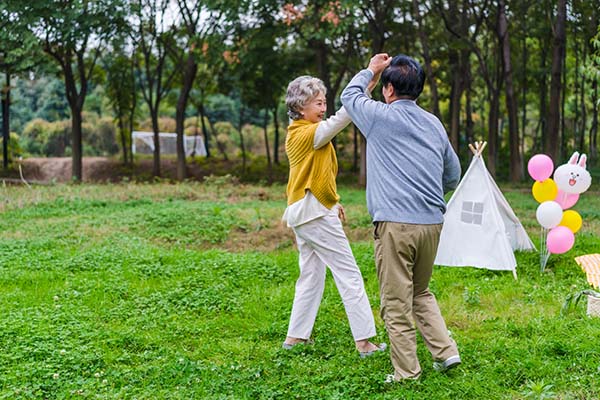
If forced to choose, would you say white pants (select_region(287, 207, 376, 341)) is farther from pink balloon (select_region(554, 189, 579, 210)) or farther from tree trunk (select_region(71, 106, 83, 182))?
tree trunk (select_region(71, 106, 83, 182))

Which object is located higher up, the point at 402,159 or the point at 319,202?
the point at 402,159

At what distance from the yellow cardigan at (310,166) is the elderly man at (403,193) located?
58 cm

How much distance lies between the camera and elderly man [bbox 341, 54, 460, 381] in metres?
4.03

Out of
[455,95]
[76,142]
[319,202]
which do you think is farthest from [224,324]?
[76,142]

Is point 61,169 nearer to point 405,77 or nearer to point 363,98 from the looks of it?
point 363,98

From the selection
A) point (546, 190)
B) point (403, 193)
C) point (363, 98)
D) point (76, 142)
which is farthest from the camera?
point (76, 142)

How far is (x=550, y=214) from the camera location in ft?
23.1

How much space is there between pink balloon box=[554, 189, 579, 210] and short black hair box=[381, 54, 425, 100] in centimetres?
363

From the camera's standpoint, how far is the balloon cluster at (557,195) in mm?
6891

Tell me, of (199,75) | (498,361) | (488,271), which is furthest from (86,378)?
(199,75)

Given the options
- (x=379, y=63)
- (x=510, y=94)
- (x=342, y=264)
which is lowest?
(x=342, y=264)

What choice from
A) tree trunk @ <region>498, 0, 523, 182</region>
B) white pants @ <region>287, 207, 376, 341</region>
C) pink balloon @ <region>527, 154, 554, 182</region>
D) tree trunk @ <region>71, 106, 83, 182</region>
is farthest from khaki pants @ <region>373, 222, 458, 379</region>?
tree trunk @ <region>71, 106, 83, 182</region>

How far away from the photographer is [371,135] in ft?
13.5

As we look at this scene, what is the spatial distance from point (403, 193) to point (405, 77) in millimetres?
665
